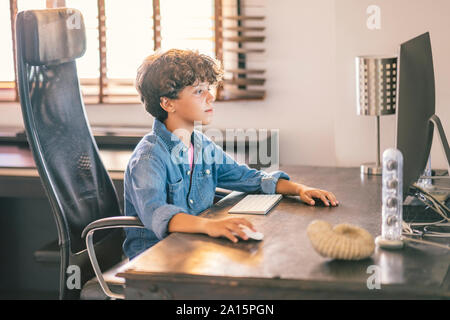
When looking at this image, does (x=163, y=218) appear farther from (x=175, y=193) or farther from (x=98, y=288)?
(x=98, y=288)

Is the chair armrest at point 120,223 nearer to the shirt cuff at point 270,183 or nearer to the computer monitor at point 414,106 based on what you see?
the shirt cuff at point 270,183

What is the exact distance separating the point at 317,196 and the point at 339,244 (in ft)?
1.98

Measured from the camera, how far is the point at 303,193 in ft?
6.42

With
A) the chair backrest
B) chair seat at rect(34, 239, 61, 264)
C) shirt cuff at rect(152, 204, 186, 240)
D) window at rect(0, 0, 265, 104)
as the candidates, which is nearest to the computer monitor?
shirt cuff at rect(152, 204, 186, 240)

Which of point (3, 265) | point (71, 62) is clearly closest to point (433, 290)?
point (71, 62)

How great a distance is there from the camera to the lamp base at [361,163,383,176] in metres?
2.47

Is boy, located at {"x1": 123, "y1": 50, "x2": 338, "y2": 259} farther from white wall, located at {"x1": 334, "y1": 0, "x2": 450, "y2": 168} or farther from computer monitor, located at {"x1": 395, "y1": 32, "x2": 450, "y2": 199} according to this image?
white wall, located at {"x1": 334, "y1": 0, "x2": 450, "y2": 168}

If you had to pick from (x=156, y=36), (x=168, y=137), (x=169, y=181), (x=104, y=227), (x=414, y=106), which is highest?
(x=156, y=36)

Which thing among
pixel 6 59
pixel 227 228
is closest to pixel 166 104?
pixel 227 228

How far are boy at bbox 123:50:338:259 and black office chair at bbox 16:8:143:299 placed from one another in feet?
0.42

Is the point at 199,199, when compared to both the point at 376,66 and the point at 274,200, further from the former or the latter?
the point at 376,66

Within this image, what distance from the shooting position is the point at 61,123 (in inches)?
80.9

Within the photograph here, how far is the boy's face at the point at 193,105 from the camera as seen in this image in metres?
2.00
